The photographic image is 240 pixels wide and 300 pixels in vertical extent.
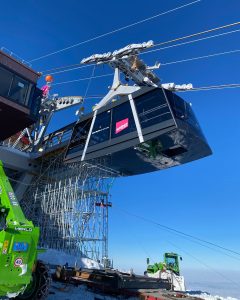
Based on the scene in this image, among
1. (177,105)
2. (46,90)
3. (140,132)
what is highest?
(46,90)

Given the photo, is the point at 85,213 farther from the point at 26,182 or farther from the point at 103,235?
the point at 26,182

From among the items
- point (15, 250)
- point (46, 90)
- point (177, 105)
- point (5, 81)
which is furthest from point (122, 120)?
point (46, 90)

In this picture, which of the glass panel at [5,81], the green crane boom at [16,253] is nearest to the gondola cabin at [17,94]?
the glass panel at [5,81]

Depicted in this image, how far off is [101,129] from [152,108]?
12.4 ft

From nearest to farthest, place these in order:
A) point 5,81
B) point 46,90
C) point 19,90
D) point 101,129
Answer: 1. point 101,129
2. point 5,81
3. point 19,90
4. point 46,90

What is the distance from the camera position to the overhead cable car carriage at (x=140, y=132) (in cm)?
1648

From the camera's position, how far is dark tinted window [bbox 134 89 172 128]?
16.3m

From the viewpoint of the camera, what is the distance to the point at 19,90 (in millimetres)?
20891

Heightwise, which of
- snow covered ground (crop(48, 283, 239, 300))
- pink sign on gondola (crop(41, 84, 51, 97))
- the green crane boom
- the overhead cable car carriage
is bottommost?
snow covered ground (crop(48, 283, 239, 300))

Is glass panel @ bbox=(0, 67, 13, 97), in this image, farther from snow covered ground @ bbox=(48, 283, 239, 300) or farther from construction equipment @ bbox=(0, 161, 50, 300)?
construction equipment @ bbox=(0, 161, 50, 300)

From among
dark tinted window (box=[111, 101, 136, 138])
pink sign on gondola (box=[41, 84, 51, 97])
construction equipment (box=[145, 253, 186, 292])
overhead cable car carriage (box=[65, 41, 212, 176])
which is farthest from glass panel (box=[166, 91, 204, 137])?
pink sign on gondola (box=[41, 84, 51, 97])

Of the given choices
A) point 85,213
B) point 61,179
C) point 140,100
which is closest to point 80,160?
point 140,100

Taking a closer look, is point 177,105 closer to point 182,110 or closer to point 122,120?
point 182,110

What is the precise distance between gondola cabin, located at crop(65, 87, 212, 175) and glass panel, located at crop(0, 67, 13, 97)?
4.96 meters
